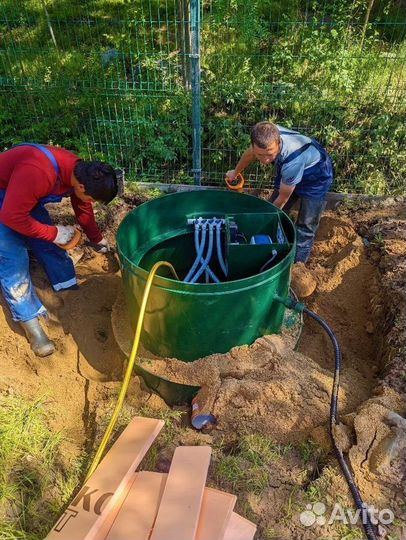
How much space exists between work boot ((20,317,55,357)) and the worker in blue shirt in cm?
201

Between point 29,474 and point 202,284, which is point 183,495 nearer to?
point 29,474

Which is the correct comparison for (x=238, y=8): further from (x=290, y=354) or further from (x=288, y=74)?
(x=290, y=354)

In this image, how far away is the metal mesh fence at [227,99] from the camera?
476 cm

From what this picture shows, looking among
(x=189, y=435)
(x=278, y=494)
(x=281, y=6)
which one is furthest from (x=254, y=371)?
(x=281, y=6)

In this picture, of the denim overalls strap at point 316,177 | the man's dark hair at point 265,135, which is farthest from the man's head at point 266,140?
the denim overalls strap at point 316,177

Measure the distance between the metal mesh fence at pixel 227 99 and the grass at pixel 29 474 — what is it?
311 cm

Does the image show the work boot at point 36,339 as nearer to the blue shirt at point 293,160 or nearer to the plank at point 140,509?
Result: the plank at point 140,509

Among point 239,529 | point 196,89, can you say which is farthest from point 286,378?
point 196,89

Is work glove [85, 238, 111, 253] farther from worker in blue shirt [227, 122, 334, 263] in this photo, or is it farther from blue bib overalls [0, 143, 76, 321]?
worker in blue shirt [227, 122, 334, 263]

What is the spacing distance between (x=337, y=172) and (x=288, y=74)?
4.07 ft

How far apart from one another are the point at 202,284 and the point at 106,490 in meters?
1.13

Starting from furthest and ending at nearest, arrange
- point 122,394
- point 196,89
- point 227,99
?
point 227,99 → point 196,89 → point 122,394

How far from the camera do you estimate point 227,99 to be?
15.9 feet

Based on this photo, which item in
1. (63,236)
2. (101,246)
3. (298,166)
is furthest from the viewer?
(101,246)
